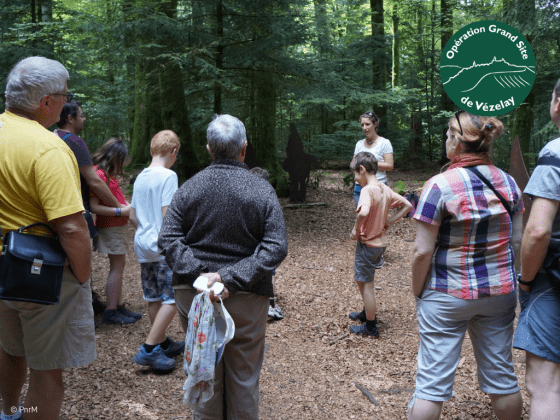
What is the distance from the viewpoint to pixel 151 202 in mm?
3535

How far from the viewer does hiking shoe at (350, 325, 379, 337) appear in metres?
4.41

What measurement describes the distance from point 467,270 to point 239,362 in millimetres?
1258

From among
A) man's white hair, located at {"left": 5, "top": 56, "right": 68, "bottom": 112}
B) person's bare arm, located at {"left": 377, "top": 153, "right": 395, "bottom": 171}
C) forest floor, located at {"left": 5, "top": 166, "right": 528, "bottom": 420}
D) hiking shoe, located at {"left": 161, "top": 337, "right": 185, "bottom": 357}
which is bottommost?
forest floor, located at {"left": 5, "top": 166, "right": 528, "bottom": 420}

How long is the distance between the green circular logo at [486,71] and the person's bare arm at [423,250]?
274 cm

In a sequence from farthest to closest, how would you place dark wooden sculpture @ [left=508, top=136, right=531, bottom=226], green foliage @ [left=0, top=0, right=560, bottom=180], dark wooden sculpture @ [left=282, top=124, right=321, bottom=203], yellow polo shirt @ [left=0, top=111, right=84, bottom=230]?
dark wooden sculpture @ [left=282, top=124, right=321, bottom=203], green foliage @ [left=0, top=0, right=560, bottom=180], dark wooden sculpture @ [left=508, top=136, right=531, bottom=226], yellow polo shirt @ [left=0, top=111, right=84, bottom=230]

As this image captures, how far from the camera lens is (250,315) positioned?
2.27 meters

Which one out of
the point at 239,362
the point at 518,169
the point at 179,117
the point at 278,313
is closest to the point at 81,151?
the point at 239,362

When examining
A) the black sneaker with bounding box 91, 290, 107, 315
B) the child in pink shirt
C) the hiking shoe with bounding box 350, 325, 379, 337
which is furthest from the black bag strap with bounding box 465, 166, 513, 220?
the black sneaker with bounding box 91, 290, 107, 315

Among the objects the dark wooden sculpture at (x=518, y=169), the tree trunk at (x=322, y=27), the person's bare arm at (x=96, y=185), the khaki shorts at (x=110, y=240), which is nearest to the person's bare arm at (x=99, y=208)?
the person's bare arm at (x=96, y=185)

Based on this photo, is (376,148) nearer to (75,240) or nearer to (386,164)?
(386,164)

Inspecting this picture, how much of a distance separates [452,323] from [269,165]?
8.48 m

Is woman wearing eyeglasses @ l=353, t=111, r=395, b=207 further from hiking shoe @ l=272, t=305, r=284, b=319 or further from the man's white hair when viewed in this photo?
the man's white hair

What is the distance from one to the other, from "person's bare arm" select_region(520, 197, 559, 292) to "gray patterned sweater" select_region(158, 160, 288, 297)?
3.71 feet

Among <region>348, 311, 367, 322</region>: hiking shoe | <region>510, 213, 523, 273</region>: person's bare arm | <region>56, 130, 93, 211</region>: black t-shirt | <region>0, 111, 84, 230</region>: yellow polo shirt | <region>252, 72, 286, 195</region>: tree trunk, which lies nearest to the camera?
<region>0, 111, 84, 230</region>: yellow polo shirt
